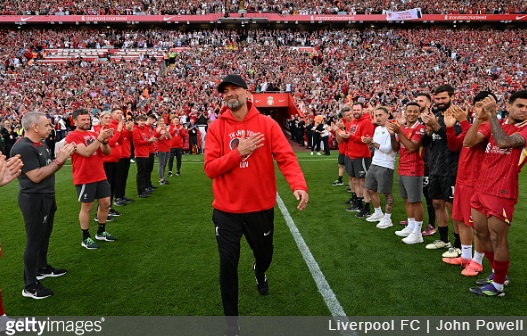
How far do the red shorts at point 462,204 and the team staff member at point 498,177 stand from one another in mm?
470

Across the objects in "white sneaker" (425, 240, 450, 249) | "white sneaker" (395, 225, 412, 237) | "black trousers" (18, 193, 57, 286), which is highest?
"black trousers" (18, 193, 57, 286)

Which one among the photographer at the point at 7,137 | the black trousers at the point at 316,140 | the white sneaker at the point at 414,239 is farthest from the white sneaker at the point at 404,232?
the photographer at the point at 7,137

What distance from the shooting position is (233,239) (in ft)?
11.1

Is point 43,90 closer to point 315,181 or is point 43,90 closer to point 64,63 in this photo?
point 64,63

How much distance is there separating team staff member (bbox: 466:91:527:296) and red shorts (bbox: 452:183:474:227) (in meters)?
A: 0.47

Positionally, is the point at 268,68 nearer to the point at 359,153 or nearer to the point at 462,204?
the point at 359,153

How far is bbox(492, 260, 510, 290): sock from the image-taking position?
3826 millimetres

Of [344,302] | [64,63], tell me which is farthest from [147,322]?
[64,63]

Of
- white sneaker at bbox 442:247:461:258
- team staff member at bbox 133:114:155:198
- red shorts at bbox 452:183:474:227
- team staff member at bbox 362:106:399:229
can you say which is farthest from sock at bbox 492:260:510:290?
team staff member at bbox 133:114:155:198

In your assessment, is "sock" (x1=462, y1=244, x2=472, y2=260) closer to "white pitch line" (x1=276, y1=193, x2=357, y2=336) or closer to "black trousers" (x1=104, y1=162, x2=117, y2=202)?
"white pitch line" (x1=276, y1=193, x2=357, y2=336)

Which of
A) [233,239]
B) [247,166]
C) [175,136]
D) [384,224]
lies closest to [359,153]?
[384,224]

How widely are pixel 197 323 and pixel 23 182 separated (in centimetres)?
253

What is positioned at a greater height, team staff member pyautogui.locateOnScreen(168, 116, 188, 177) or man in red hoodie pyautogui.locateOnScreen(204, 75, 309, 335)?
man in red hoodie pyautogui.locateOnScreen(204, 75, 309, 335)

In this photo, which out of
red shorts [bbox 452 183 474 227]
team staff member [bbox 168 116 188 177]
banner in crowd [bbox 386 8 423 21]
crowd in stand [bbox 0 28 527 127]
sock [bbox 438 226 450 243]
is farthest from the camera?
banner in crowd [bbox 386 8 423 21]
